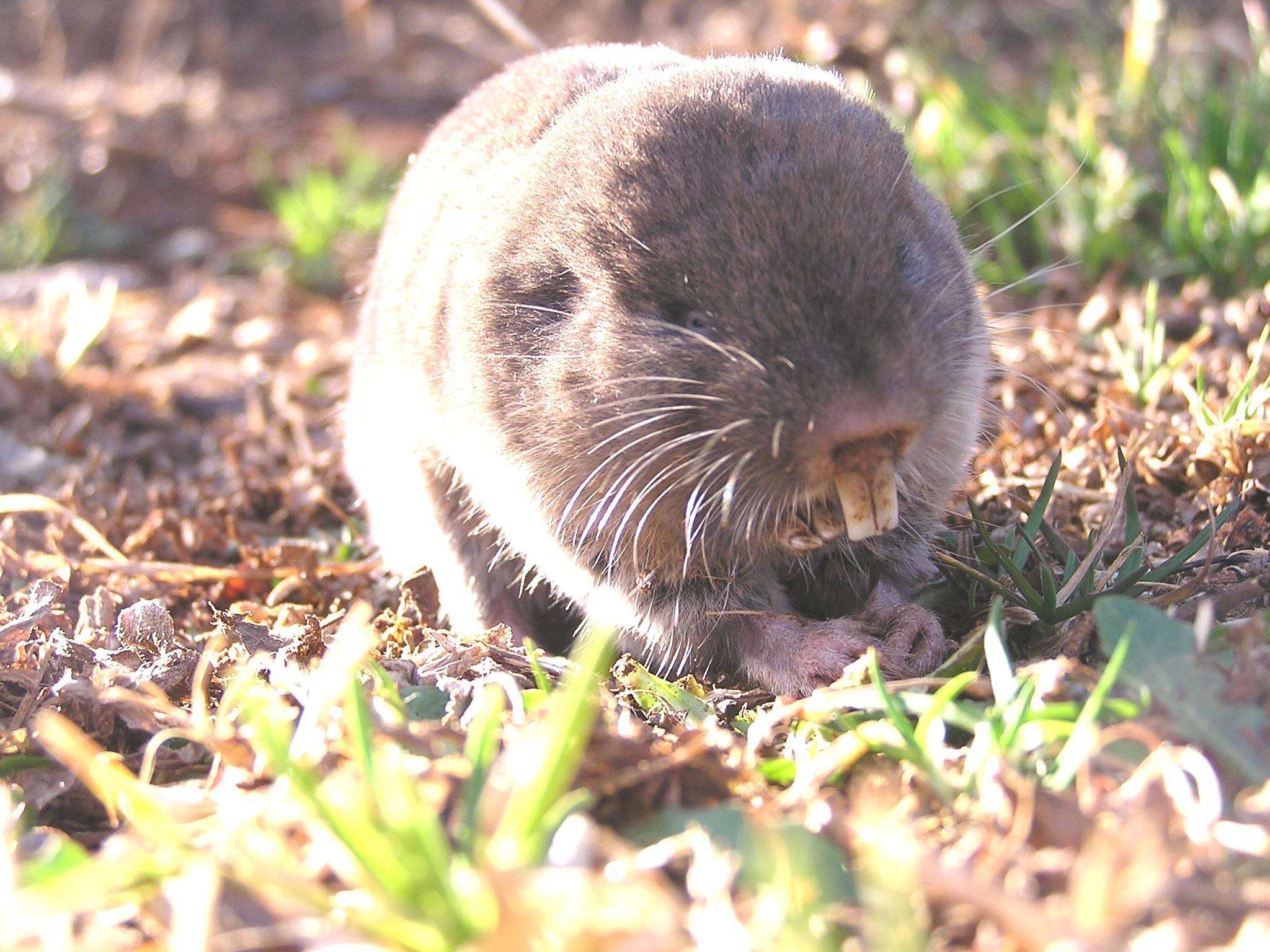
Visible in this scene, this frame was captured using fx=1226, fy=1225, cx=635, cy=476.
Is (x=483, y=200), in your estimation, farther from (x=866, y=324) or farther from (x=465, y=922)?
(x=465, y=922)

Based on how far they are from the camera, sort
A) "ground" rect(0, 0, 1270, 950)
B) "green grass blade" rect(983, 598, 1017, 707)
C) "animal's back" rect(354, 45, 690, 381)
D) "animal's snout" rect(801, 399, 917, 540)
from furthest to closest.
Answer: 1. "animal's back" rect(354, 45, 690, 381)
2. "animal's snout" rect(801, 399, 917, 540)
3. "green grass blade" rect(983, 598, 1017, 707)
4. "ground" rect(0, 0, 1270, 950)

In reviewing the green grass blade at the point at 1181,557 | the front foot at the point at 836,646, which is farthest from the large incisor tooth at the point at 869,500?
the green grass blade at the point at 1181,557

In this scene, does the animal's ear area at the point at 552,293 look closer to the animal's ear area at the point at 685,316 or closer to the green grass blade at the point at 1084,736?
the animal's ear area at the point at 685,316

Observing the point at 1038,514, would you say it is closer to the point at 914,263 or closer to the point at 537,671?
the point at 914,263

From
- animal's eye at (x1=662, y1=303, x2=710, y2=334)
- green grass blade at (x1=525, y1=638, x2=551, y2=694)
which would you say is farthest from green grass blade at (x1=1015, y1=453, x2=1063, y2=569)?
green grass blade at (x1=525, y1=638, x2=551, y2=694)

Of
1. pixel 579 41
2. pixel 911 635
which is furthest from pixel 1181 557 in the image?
pixel 579 41

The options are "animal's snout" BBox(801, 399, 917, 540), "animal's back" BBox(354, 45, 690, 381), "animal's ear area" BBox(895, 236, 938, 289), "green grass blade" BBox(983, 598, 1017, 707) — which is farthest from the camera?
"animal's back" BBox(354, 45, 690, 381)

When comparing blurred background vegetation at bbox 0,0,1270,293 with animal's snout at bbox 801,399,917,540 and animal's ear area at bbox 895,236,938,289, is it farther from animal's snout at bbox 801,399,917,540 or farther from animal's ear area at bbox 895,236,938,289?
animal's snout at bbox 801,399,917,540

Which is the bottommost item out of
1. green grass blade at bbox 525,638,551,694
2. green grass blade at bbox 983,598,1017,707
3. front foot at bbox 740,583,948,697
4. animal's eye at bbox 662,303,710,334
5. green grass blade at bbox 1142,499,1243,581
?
front foot at bbox 740,583,948,697
